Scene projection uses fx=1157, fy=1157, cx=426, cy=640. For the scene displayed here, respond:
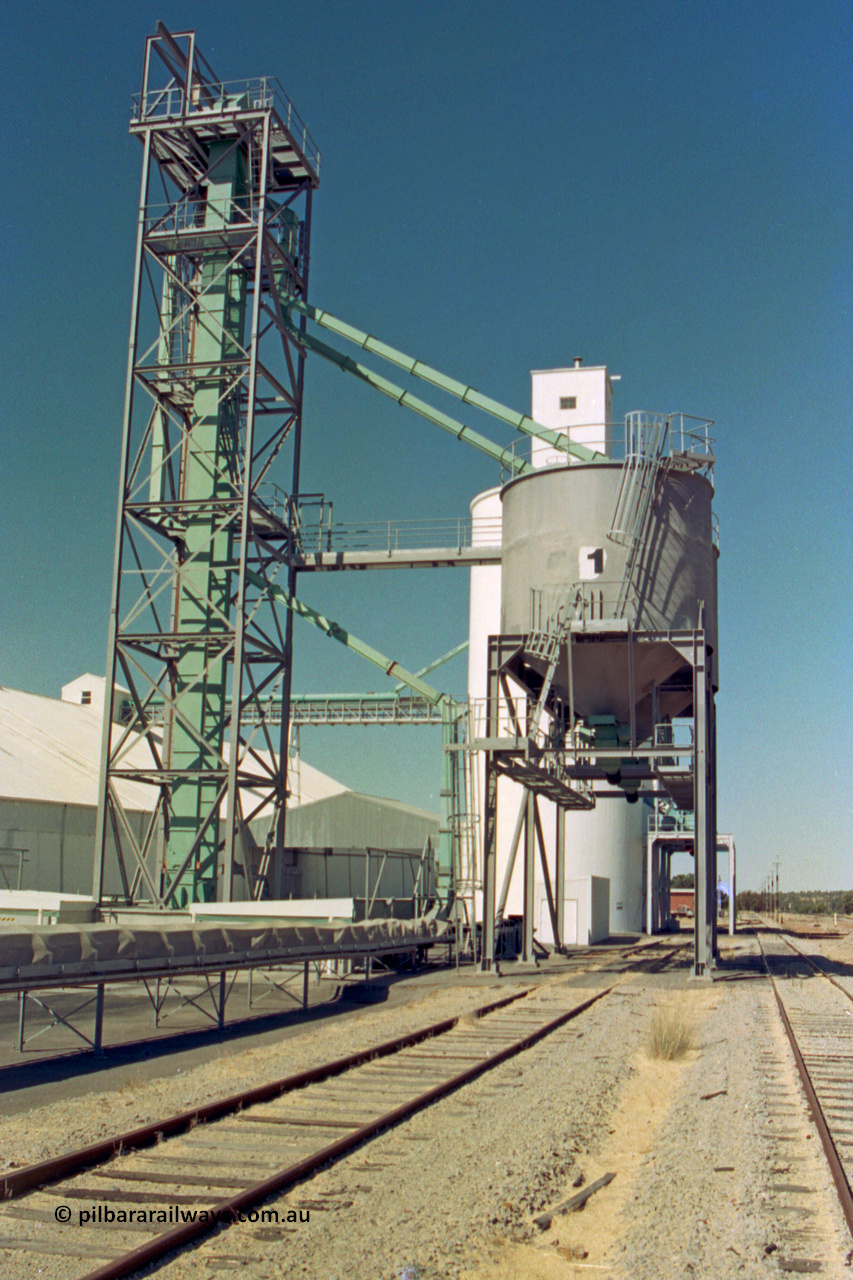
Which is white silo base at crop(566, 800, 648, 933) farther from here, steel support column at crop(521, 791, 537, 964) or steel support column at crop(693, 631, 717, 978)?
steel support column at crop(693, 631, 717, 978)

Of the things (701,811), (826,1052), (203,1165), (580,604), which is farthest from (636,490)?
(203,1165)

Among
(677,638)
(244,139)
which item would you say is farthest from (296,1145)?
(244,139)

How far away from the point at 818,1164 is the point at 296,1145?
358cm

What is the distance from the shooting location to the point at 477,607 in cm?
3819

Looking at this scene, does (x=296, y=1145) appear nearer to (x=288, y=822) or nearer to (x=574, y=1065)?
(x=574, y=1065)

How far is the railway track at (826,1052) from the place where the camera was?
26.4 ft

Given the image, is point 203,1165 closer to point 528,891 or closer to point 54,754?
point 528,891

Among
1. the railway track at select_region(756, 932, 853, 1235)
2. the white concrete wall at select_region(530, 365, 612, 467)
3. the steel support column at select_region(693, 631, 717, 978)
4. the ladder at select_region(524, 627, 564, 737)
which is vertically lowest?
the railway track at select_region(756, 932, 853, 1235)

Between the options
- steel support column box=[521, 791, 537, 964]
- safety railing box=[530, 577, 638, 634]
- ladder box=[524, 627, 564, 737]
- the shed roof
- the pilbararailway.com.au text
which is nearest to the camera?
the pilbararailway.com.au text

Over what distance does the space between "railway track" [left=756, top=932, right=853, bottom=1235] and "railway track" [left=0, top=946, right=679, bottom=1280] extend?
314 cm

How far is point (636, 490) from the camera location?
76.6ft

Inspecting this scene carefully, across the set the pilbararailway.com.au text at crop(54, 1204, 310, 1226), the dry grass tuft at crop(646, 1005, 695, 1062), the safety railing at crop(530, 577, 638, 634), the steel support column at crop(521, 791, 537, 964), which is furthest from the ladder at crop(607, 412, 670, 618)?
the pilbararailway.com.au text at crop(54, 1204, 310, 1226)

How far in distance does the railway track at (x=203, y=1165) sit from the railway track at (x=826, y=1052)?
3.14m

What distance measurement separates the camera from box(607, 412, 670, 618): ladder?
23047mm
